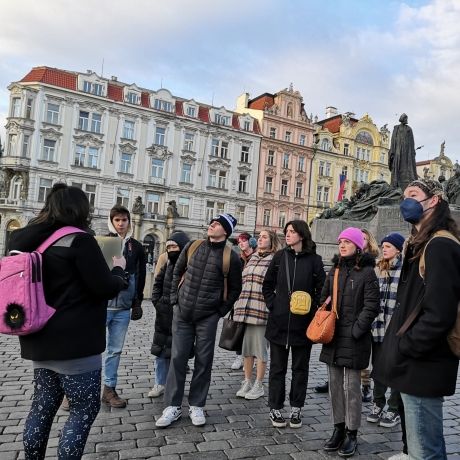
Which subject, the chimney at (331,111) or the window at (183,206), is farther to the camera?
the chimney at (331,111)

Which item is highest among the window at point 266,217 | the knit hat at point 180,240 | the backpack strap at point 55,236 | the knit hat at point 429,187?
the window at point 266,217

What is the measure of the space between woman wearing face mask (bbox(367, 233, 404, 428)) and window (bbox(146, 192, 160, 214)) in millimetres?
35839

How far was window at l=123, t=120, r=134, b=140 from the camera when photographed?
3875 cm

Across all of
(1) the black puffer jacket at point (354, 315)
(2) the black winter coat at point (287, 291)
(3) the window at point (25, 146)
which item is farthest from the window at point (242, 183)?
(1) the black puffer jacket at point (354, 315)

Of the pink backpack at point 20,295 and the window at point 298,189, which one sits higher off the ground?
the window at point 298,189

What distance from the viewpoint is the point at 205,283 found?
4312mm

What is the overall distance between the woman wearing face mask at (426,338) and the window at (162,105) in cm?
3972

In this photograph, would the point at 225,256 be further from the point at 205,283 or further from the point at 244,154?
the point at 244,154

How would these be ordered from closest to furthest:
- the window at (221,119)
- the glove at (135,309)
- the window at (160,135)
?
1. the glove at (135,309)
2. the window at (160,135)
3. the window at (221,119)

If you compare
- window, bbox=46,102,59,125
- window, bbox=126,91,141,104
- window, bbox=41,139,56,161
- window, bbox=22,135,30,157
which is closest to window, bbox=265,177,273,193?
window, bbox=126,91,141,104

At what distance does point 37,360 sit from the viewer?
2.58 meters

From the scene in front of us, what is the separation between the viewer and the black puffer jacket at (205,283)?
14.1 ft

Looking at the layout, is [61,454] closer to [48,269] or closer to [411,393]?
[48,269]

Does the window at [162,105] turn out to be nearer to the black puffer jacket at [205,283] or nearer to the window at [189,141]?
the window at [189,141]
